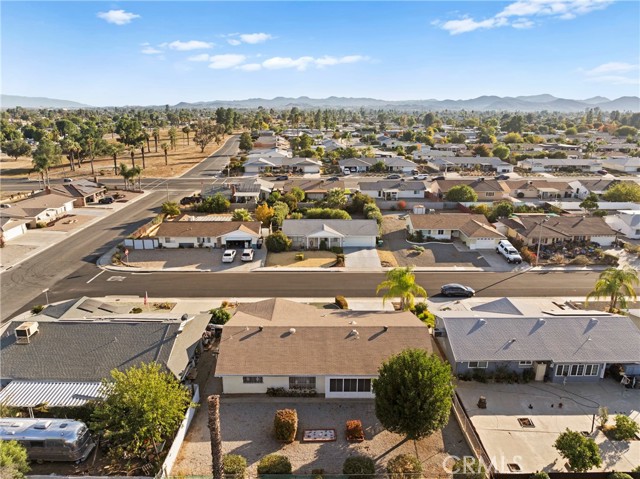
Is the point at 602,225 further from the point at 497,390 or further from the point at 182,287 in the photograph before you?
the point at 182,287

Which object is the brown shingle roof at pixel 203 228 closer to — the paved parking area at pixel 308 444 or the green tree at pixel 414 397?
the paved parking area at pixel 308 444

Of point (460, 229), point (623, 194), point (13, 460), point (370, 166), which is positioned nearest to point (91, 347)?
point (13, 460)

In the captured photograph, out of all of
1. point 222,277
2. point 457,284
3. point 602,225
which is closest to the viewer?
point 457,284

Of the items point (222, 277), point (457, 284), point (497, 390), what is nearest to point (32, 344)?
point (222, 277)

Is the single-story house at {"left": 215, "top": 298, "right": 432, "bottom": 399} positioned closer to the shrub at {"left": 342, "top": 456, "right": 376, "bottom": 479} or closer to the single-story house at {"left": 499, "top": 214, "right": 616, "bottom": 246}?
the shrub at {"left": 342, "top": 456, "right": 376, "bottom": 479}

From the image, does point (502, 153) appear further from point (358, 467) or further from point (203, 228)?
point (358, 467)

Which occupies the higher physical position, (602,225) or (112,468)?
(602,225)
